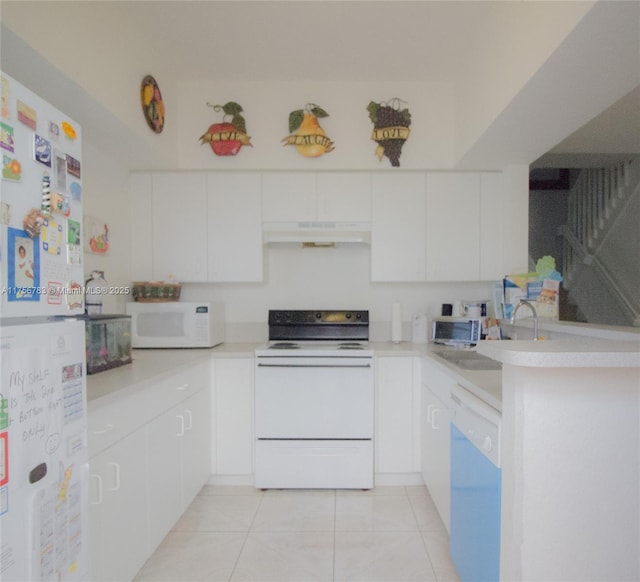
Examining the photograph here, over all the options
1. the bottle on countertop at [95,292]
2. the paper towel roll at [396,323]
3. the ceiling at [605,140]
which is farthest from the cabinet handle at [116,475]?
A: the ceiling at [605,140]

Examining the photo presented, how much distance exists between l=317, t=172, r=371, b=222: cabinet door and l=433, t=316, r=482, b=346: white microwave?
93 centimetres

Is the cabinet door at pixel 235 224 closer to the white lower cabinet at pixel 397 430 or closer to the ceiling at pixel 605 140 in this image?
the white lower cabinet at pixel 397 430

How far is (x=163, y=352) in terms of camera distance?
2.54 m

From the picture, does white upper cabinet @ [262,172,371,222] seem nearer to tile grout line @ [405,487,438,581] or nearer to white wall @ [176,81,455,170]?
white wall @ [176,81,455,170]

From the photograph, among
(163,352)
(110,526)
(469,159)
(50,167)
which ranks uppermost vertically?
(469,159)

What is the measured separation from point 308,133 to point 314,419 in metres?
1.94

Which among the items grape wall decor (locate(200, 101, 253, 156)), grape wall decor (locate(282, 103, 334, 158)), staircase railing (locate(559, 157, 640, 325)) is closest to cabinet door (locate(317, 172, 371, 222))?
grape wall decor (locate(282, 103, 334, 158))

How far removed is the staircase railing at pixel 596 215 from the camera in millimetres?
4047

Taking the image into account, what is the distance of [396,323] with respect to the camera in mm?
2877

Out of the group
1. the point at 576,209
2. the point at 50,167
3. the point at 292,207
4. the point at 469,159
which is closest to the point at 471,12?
the point at 469,159

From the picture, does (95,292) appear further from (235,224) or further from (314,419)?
(314,419)

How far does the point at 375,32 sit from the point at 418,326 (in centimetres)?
192

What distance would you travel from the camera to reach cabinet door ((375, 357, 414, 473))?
2.50 m

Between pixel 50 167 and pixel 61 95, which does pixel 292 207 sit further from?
pixel 50 167
